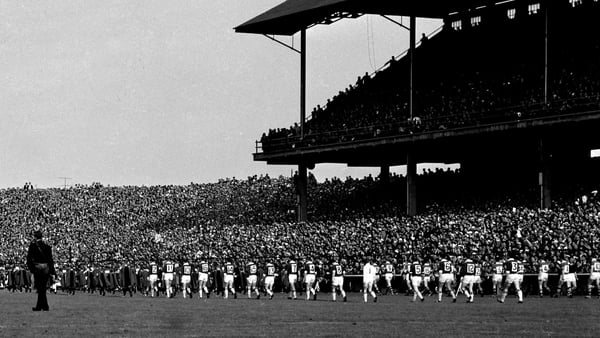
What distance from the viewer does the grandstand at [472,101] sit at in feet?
205

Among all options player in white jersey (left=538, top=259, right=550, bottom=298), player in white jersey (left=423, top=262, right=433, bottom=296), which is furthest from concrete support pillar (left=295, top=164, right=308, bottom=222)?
player in white jersey (left=538, top=259, right=550, bottom=298)

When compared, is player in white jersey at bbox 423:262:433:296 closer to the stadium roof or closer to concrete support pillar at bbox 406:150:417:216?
concrete support pillar at bbox 406:150:417:216

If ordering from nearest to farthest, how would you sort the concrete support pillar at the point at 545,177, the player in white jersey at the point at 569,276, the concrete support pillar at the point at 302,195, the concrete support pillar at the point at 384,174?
the player in white jersey at the point at 569,276 → the concrete support pillar at the point at 545,177 → the concrete support pillar at the point at 302,195 → the concrete support pillar at the point at 384,174

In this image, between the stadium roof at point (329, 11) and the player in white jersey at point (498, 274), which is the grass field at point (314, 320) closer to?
the player in white jersey at point (498, 274)

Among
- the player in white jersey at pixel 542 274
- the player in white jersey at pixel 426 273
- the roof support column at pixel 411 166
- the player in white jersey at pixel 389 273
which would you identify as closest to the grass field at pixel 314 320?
the player in white jersey at pixel 542 274

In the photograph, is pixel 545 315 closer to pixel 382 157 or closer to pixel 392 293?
pixel 392 293

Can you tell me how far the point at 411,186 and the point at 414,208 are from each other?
Answer: 4.37ft

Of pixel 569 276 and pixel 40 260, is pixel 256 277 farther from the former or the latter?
pixel 40 260

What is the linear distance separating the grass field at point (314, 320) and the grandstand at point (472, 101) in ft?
67.5

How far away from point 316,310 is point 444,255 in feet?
59.6

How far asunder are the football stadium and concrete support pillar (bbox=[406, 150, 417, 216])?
3.2 inches

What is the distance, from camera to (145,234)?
89.9 meters

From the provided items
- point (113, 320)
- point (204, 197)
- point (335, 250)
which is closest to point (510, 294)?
point (335, 250)

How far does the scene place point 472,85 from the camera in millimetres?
68688
